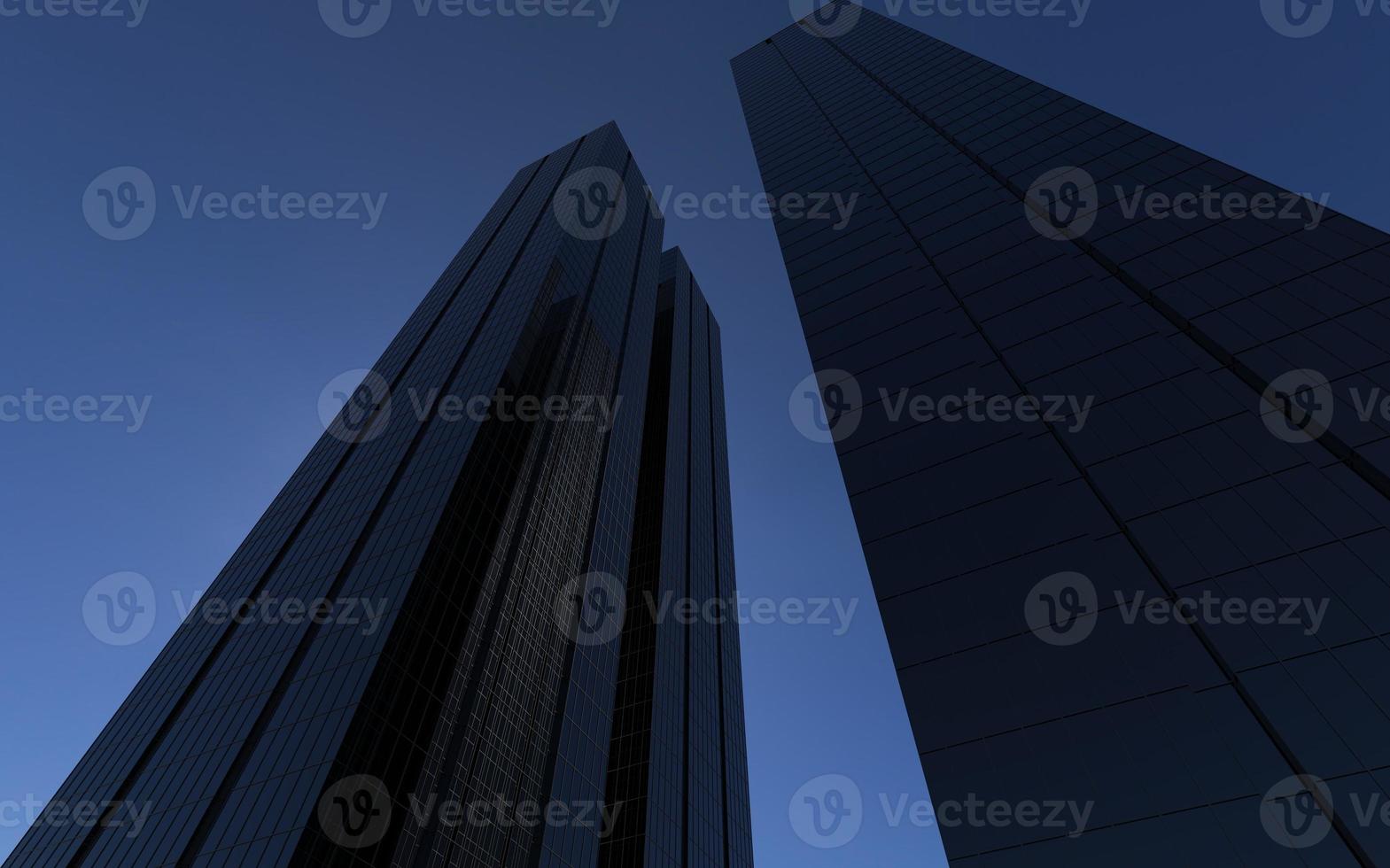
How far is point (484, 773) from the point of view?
198 feet

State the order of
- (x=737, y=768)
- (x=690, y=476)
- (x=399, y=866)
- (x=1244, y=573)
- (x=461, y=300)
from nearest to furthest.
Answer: (x=1244, y=573), (x=399, y=866), (x=737, y=768), (x=461, y=300), (x=690, y=476)

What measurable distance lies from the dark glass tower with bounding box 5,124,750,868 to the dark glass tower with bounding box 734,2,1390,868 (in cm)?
3951

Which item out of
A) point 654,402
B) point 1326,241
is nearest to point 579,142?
point 654,402

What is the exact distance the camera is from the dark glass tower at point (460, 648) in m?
50.4

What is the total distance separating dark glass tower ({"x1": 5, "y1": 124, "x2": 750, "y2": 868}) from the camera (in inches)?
1984

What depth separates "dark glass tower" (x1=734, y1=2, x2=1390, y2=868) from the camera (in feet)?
50.4

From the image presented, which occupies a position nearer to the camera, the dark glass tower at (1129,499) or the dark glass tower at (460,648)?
the dark glass tower at (1129,499)

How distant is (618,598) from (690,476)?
42362mm

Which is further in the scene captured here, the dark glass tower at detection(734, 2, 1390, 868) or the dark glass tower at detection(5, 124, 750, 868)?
the dark glass tower at detection(5, 124, 750, 868)

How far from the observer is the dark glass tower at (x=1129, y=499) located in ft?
50.4

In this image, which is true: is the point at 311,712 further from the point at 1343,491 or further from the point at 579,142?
the point at 579,142

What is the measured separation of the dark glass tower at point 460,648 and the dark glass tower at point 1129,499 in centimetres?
3951

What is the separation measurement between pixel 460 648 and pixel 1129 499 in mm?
53922

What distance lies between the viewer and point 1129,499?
68.1 ft
